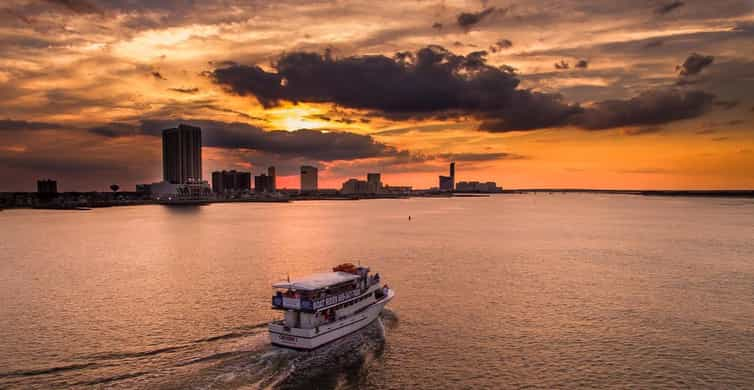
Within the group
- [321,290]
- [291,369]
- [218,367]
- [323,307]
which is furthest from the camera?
[321,290]

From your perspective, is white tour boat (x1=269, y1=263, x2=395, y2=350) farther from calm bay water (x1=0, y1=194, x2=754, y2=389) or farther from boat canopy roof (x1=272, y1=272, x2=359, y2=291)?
calm bay water (x1=0, y1=194, x2=754, y2=389)

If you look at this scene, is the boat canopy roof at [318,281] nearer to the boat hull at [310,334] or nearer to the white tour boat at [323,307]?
the white tour boat at [323,307]

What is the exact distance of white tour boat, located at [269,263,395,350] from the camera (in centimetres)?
3506

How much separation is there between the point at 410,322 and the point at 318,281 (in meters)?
10.8

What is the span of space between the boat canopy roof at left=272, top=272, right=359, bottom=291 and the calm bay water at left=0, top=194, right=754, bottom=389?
5098 mm

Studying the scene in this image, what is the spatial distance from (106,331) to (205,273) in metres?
28.0

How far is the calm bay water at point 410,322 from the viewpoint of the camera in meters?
31.9

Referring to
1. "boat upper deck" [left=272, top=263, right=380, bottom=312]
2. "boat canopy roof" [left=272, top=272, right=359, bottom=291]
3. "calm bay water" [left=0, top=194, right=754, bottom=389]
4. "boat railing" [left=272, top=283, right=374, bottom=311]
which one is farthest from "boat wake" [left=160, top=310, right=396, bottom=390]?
"boat canopy roof" [left=272, top=272, right=359, bottom=291]

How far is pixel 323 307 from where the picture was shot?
3684 centimetres

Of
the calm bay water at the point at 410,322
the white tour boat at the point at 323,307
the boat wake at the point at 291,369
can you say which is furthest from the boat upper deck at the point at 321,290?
the calm bay water at the point at 410,322

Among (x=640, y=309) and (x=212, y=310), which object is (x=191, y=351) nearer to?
(x=212, y=310)

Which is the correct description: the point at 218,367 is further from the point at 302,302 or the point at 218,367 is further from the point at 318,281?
the point at 318,281

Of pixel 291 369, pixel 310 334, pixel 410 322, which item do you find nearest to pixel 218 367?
pixel 291 369

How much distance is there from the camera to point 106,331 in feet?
134
